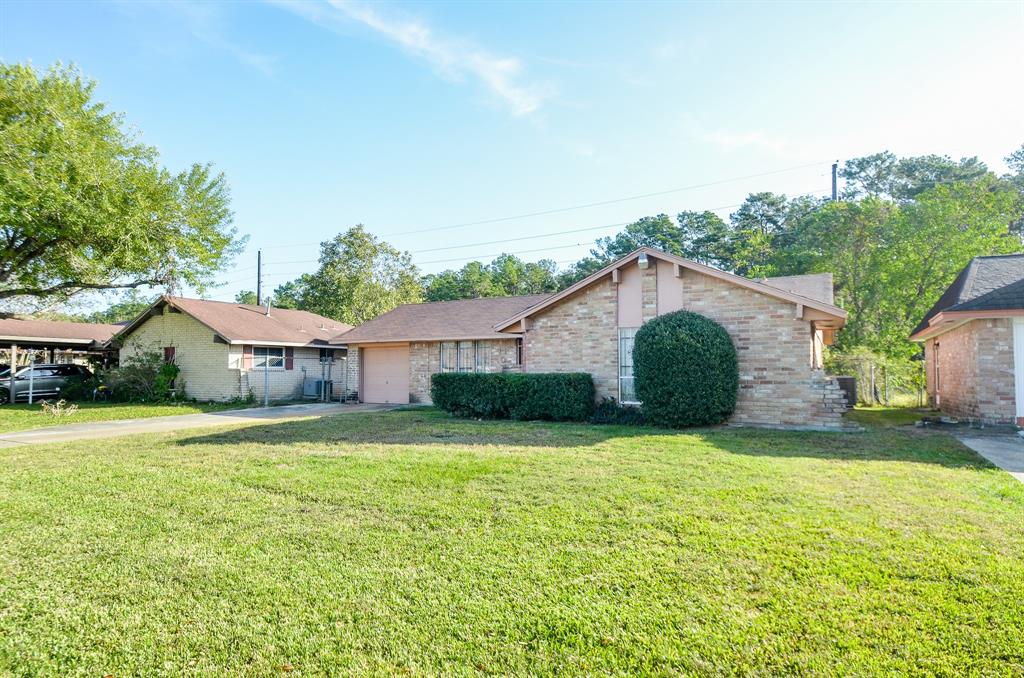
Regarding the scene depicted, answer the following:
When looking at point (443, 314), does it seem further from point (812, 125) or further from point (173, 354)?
point (812, 125)

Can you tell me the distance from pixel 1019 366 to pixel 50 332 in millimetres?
35974

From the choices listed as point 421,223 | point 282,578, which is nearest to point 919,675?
point 282,578

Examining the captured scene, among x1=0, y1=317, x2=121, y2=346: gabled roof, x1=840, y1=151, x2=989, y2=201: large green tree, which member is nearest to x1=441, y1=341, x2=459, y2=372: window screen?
x1=0, y1=317, x2=121, y2=346: gabled roof

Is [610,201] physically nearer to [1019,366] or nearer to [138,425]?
[1019,366]

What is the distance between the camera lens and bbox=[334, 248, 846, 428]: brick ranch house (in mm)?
11844

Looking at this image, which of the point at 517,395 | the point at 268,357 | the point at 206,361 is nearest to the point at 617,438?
the point at 517,395

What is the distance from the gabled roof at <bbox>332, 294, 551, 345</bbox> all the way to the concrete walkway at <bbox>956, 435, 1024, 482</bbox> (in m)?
12.5

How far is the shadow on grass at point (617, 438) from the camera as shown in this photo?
28.1 feet

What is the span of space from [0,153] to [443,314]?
45.9 ft

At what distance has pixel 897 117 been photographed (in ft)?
46.8

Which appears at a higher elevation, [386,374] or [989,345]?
[989,345]

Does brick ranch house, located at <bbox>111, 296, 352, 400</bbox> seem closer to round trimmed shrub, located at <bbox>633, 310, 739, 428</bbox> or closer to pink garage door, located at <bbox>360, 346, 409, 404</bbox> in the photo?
pink garage door, located at <bbox>360, 346, 409, 404</bbox>

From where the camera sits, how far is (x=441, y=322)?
2116 cm

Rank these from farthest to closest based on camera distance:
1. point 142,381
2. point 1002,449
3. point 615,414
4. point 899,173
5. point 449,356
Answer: point 899,173 → point 142,381 → point 449,356 → point 615,414 → point 1002,449
